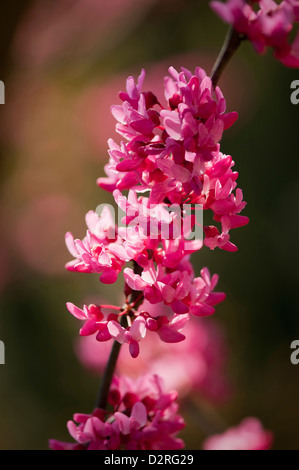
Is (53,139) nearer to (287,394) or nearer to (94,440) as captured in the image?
(287,394)

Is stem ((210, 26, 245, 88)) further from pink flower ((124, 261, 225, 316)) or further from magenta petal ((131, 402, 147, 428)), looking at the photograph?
magenta petal ((131, 402, 147, 428))

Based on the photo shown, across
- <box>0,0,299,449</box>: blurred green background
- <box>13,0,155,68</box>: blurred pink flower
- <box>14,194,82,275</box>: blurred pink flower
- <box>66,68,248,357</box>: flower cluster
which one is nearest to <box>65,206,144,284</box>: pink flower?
<box>66,68,248,357</box>: flower cluster

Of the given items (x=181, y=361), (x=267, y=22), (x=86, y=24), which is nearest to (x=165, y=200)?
(x=267, y=22)

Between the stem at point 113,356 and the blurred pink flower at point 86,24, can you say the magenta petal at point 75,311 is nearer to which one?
the stem at point 113,356

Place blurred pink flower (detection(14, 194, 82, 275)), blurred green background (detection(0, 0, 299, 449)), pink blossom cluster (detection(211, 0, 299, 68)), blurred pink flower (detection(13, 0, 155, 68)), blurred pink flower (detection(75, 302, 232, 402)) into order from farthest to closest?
blurred pink flower (detection(13, 0, 155, 68)) < blurred pink flower (detection(14, 194, 82, 275)) < blurred green background (detection(0, 0, 299, 449)) < blurred pink flower (detection(75, 302, 232, 402)) < pink blossom cluster (detection(211, 0, 299, 68))

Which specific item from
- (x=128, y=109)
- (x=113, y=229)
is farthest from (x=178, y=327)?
(x=128, y=109)

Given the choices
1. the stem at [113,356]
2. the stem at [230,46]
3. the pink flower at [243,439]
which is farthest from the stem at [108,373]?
the pink flower at [243,439]
